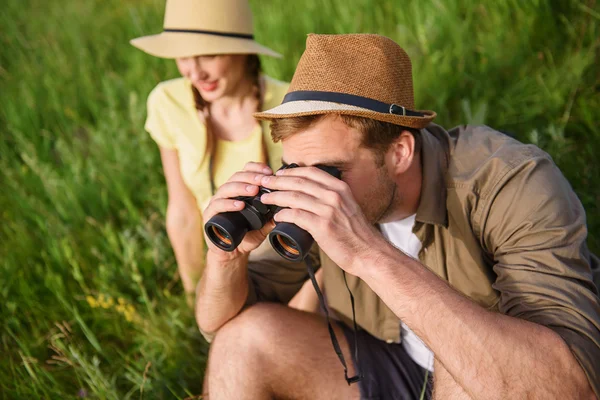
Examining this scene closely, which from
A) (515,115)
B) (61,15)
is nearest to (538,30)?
(515,115)

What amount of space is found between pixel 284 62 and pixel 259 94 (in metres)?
1.20

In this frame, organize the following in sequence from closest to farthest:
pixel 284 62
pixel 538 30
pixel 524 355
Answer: pixel 524 355 < pixel 538 30 < pixel 284 62

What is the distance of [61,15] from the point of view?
6.00 metres

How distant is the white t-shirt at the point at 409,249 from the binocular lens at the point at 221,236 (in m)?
0.59

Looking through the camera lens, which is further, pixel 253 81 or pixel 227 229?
pixel 253 81

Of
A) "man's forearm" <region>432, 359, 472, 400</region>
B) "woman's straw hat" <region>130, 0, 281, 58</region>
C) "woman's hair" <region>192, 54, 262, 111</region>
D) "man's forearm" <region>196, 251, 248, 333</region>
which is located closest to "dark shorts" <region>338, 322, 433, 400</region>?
"man's forearm" <region>432, 359, 472, 400</region>

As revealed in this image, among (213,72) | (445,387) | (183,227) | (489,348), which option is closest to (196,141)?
(213,72)

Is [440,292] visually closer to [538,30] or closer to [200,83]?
[200,83]

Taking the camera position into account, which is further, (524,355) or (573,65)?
(573,65)

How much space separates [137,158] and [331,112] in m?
2.30

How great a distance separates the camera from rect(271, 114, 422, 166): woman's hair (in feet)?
6.32

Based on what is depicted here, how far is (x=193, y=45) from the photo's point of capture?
9.30ft

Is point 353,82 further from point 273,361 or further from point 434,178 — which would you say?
point 273,361

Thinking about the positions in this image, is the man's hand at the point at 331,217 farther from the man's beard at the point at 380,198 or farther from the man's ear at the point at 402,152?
the man's ear at the point at 402,152
